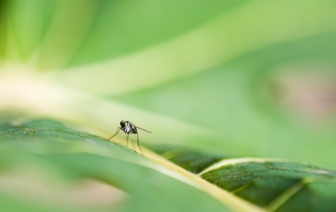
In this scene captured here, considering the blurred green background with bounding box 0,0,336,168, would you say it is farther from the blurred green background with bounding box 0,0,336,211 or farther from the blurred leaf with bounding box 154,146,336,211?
the blurred leaf with bounding box 154,146,336,211

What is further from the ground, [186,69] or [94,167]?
[186,69]

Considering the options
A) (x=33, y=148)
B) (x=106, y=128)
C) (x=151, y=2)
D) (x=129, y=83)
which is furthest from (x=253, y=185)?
(x=151, y=2)

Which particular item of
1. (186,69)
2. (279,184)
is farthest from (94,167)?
(186,69)

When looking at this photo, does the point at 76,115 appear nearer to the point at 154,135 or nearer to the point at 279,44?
the point at 154,135

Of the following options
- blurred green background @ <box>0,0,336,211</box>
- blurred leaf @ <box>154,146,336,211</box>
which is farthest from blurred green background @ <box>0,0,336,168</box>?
blurred leaf @ <box>154,146,336,211</box>

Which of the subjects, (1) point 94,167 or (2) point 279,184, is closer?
(1) point 94,167

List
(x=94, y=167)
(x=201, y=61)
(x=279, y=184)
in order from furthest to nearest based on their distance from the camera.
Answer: (x=201, y=61) < (x=279, y=184) < (x=94, y=167)

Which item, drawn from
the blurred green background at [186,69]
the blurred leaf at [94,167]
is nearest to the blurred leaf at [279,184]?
the blurred leaf at [94,167]

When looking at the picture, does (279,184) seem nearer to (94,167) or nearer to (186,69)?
(94,167)

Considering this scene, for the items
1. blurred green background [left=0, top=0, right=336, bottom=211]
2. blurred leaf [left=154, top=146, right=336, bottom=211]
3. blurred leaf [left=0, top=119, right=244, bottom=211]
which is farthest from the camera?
blurred green background [left=0, top=0, right=336, bottom=211]

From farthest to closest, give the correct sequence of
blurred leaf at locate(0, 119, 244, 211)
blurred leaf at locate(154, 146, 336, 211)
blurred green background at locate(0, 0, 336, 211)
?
1. blurred green background at locate(0, 0, 336, 211)
2. blurred leaf at locate(154, 146, 336, 211)
3. blurred leaf at locate(0, 119, 244, 211)

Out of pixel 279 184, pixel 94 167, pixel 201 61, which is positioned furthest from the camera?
pixel 201 61
